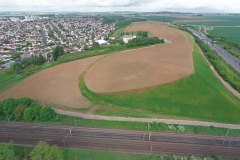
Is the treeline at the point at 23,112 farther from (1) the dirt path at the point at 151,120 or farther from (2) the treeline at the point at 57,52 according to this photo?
(2) the treeline at the point at 57,52

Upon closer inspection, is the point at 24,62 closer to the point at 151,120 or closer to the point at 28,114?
the point at 28,114

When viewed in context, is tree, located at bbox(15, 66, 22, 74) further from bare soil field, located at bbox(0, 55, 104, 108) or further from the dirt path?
the dirt path

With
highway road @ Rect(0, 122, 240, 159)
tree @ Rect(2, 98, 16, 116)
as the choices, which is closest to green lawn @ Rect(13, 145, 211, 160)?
highway road @ Rect(0, 122, 240, 159)

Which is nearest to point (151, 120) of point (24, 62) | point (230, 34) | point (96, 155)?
point (96, 155)

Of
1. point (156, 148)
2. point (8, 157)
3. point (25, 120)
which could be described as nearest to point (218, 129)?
point (156, 148)

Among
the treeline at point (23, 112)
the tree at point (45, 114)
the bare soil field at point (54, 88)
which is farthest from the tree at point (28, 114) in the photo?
the bare soil field at point (54, 88)

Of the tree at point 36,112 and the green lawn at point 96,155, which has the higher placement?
the tree at point 36,112

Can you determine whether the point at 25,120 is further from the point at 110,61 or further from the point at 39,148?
the point at 110,61
